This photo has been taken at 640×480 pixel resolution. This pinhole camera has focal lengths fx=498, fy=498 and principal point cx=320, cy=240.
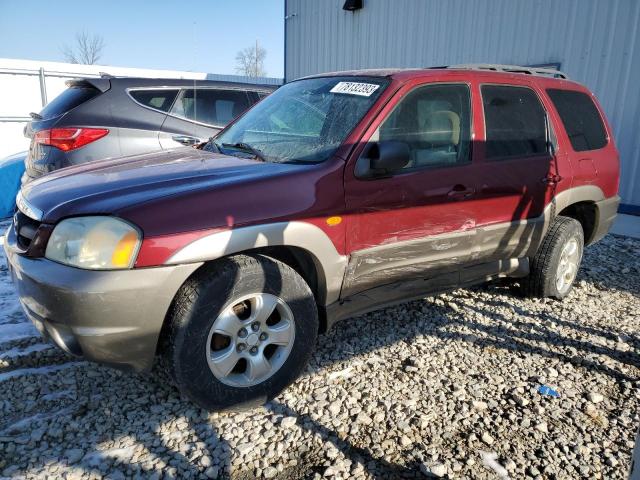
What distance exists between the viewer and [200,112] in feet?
18.6

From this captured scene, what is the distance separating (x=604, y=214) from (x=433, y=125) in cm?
225

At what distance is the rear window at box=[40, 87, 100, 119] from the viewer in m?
5.10

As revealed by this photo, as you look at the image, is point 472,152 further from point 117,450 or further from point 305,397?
point 117,450

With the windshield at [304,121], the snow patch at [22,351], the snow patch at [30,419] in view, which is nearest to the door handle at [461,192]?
the windshield at [304,121]

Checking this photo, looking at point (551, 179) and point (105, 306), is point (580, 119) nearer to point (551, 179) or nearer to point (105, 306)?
point (551, 179)

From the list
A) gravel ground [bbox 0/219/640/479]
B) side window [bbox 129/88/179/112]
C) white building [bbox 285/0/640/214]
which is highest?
white building [bbox 285/0/640/214]

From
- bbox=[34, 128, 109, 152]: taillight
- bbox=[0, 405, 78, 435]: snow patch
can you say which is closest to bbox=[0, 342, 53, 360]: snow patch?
bbox=[0, 405, 78, 435]: snow patch

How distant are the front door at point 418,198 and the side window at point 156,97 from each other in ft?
10.5

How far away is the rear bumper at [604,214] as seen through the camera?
4438mm

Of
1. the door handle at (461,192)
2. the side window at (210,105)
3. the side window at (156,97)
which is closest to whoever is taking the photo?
the door handle at (461,192)

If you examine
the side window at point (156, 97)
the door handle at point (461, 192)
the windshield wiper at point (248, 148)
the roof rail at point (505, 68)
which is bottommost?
the door handle at point (461, 192)

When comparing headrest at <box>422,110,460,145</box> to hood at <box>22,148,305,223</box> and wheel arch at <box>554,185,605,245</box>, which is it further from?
wheel arch at <box>554,185,605,245</box>

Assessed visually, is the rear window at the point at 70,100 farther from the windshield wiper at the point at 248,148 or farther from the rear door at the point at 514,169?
the rear door at the point at 514,169

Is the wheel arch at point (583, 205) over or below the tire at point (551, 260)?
over
